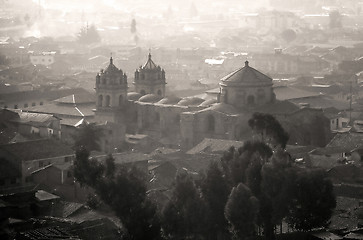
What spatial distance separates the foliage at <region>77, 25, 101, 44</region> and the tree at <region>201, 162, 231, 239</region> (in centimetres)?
4482

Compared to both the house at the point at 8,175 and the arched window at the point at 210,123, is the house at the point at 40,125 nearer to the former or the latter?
the arched window at the point at 210,123

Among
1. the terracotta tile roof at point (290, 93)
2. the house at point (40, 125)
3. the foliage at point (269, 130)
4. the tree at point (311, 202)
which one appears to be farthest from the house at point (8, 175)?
the terracotta tile roof at point (290, 93)

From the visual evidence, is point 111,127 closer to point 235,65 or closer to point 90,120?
point 90,120

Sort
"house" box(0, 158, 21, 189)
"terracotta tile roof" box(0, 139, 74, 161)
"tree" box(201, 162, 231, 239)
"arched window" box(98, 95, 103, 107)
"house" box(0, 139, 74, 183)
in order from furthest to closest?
"arched window" box(98, 95, 103, 107), "terracotta tile roof" box(0, 139, 74, 161), "house" box(0, 139, 74, 183), "house" box(0, 158, 21, 189), "tree" box(201, 162, 231, 239)

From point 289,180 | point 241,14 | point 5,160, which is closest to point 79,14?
point 241,14

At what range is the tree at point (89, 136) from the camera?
27.8 meters

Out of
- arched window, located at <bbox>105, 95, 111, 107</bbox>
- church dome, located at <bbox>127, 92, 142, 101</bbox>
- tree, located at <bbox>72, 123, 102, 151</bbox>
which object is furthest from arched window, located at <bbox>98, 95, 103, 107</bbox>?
tree, located at <bbox>72, 123, 102, 151</bbox>

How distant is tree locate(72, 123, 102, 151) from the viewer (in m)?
27.8

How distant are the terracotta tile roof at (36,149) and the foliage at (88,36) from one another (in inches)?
1534

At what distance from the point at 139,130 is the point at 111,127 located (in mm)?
1875

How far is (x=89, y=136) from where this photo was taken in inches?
1109

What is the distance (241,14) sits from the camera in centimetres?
8706

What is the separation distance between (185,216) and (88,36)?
155 feet

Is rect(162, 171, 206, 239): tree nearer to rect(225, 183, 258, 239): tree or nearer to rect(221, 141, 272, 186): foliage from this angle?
rect(225, 183, 258, 239): tree
